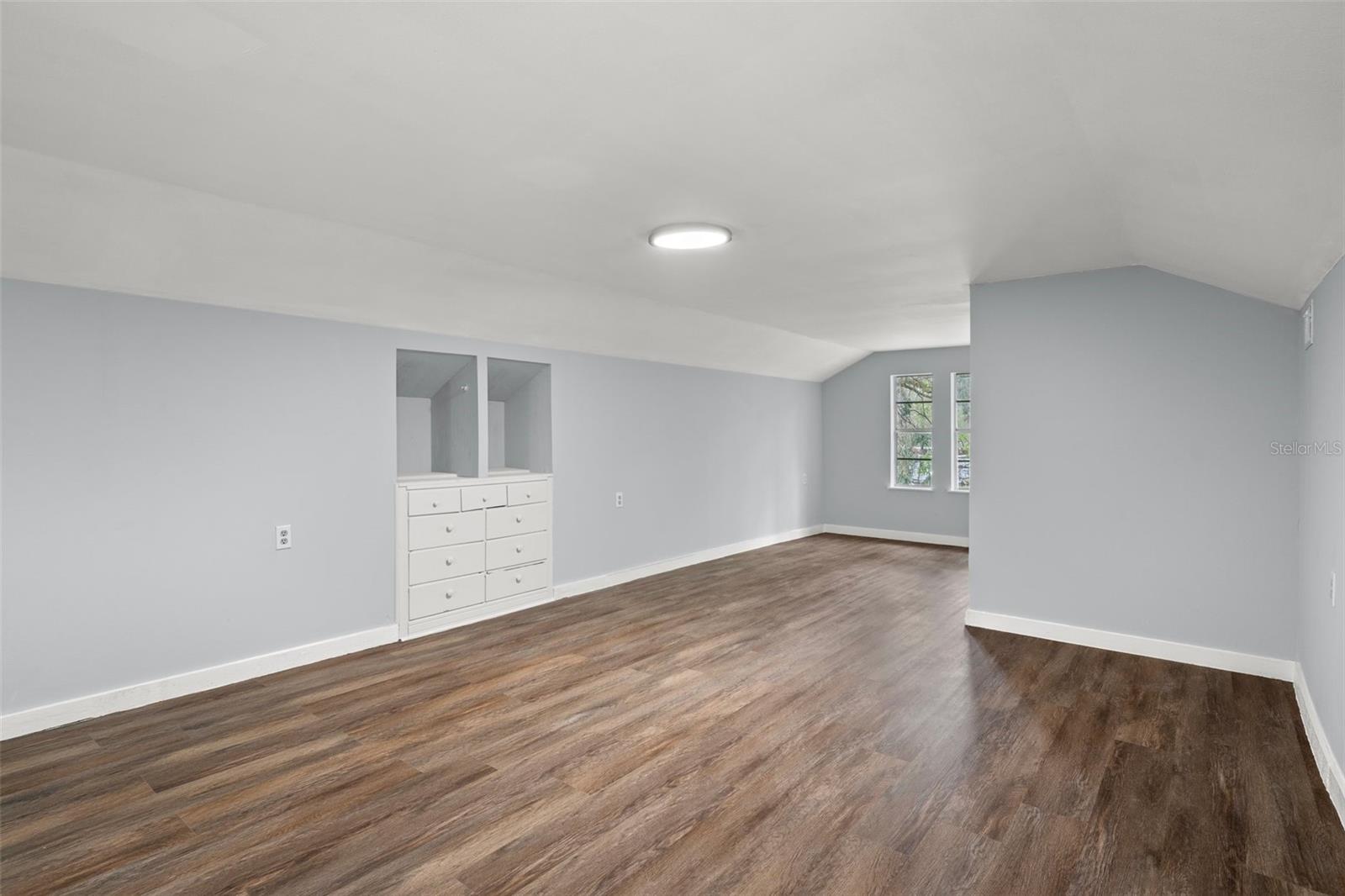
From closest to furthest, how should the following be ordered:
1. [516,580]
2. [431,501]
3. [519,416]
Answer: [431,501] < [516,580] < [519,416]

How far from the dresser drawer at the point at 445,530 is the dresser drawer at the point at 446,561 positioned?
0.04 m

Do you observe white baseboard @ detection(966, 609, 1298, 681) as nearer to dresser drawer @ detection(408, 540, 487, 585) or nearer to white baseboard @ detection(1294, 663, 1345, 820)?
white baseboard @ detection(1294, 663, 1345, 820)

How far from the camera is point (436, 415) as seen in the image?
544 centimetres

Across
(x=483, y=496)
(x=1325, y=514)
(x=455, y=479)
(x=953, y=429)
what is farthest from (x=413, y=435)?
(x=953, y=429)

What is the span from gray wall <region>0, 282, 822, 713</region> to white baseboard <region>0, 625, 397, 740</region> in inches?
1.8

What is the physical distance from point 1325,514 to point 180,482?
210 inches

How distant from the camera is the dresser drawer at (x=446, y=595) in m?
4.60

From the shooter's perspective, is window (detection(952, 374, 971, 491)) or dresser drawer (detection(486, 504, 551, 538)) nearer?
dresser drawer (detection(486, 504, 551, 538))

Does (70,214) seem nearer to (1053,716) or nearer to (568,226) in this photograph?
(568,226)

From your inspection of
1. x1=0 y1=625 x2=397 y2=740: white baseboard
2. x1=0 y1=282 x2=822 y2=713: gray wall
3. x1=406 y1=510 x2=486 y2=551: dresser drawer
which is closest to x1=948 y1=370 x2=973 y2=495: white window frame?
x1=0 y1=282 x2=822 y2=713: gray wall

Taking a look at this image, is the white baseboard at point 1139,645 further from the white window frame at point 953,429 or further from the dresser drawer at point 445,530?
the white window frame at point 953,429

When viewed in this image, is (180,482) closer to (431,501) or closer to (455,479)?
(431,501)

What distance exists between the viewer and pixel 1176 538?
3.98 metres

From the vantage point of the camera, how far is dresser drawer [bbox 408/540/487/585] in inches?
181
